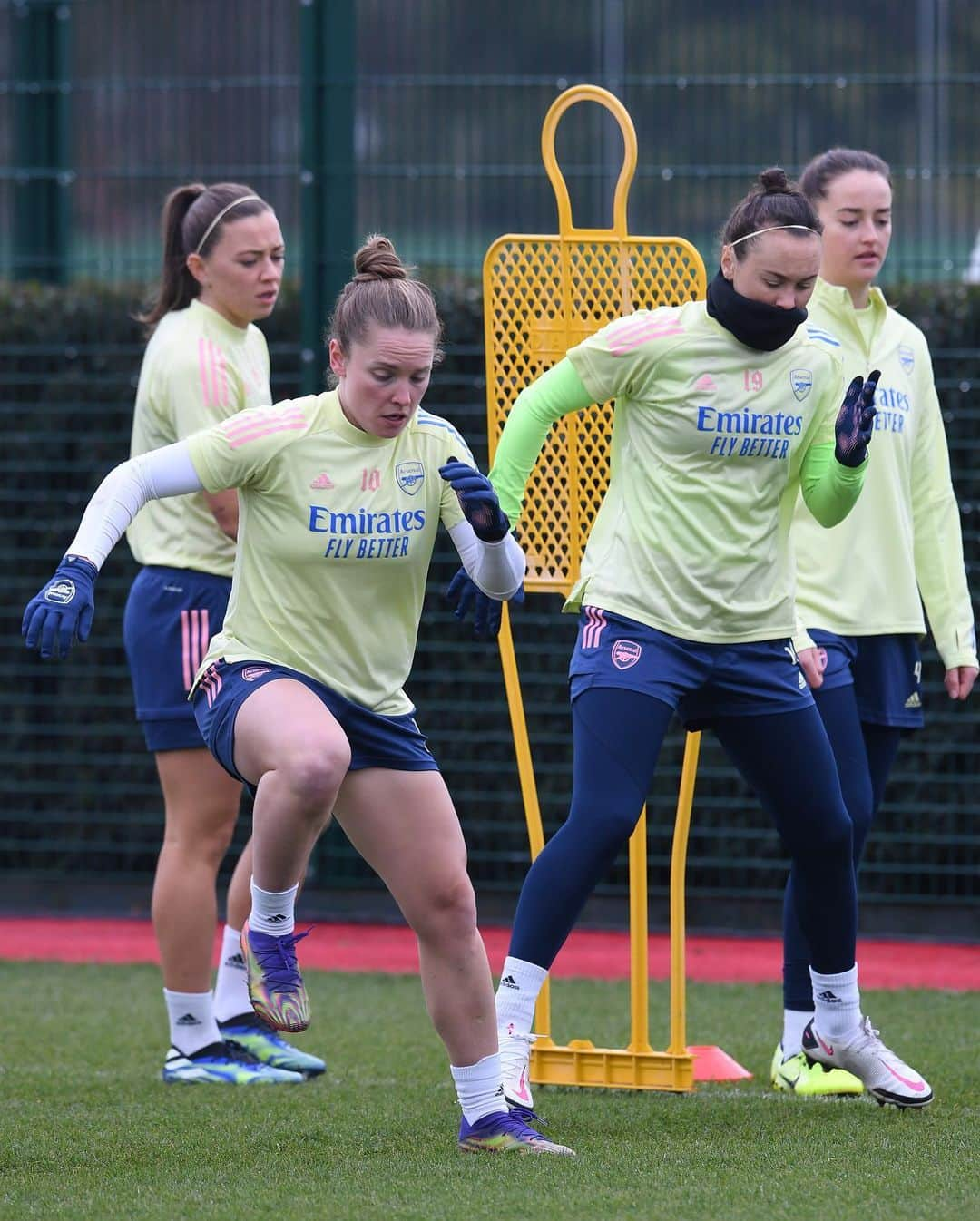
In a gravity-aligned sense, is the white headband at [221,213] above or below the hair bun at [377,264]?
above

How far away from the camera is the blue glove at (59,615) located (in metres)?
3.57

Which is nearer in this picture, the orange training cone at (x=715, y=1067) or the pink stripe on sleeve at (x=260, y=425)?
the pink stripe on sleeve at (x=260, y=425)

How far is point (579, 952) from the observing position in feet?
25.0

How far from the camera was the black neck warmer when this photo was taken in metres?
4.17

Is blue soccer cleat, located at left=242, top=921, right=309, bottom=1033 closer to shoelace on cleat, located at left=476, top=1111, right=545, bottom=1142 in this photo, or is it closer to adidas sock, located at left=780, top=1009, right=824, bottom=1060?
shoelace on cleat, located at left=476, top=1111, right=545, bottom=1142

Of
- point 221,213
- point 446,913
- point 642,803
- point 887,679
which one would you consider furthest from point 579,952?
point 446,913

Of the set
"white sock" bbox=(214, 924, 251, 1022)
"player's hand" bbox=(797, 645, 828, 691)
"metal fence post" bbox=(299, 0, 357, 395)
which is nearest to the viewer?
"player's hand" bbox=(797, 645, 828, 691)

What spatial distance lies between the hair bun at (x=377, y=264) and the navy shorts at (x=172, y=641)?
Answer: 3.99ft

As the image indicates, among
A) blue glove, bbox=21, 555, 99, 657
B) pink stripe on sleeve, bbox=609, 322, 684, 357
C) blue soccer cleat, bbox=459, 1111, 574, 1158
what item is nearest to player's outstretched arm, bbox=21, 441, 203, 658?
blue glove, bbox=21, 555, 99, 657

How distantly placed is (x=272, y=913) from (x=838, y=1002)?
1398 millimetres

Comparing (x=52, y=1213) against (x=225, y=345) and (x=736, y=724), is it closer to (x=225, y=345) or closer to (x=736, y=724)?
(x=736, y=724)

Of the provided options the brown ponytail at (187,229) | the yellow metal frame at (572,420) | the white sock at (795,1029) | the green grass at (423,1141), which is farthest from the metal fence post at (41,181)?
the white sock at (795,1029)

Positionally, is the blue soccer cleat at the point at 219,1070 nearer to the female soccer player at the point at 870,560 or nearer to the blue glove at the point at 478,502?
the female soccer player at the point at 870,560

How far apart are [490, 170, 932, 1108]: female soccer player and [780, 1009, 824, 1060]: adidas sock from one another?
68 centimetres
